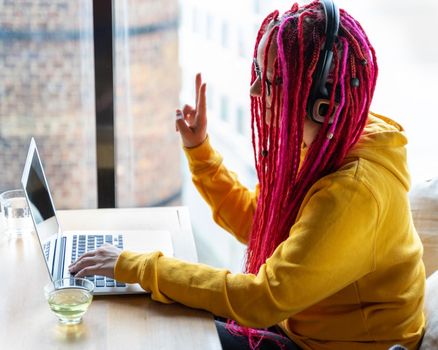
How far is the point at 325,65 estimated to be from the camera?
4.03ft

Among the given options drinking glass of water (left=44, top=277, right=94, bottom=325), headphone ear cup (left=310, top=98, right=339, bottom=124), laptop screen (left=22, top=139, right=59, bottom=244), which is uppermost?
headphone ear cup (left=310, top=98, right=339, bottom=124)

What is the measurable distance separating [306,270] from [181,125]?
0.58 metres

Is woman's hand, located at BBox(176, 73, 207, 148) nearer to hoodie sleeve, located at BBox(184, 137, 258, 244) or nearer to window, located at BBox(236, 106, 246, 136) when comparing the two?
hoodie sleeve, located at BBox(184, 137, 258, 244)

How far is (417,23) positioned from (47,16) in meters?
0.99

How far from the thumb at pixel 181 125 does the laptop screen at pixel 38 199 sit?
32 centimetres

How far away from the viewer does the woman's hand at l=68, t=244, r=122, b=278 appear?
51.7 inches

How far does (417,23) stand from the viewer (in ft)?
6.25

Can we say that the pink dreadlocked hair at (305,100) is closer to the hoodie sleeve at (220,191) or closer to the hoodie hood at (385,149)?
the hoodie hood at (385,149)

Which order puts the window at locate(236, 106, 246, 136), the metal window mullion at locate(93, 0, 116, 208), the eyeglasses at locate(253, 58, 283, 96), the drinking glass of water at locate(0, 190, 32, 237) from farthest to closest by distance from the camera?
the window at locate(236, 106, 246, 136), the metal window mullion at locate(93, 0, 116, 208), the drinking glass of water at locate(0, 190, 32, 237), the eyeglasses at locate(253, 58, 283, 96)

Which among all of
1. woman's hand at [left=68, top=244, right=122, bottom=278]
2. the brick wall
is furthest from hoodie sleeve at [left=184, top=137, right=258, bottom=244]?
the brick wall

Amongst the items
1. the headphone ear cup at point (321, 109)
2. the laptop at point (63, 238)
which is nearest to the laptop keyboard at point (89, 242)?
the laptop at point (63, 238)

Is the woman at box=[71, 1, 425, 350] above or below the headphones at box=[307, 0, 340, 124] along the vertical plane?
below

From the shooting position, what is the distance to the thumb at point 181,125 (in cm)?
165

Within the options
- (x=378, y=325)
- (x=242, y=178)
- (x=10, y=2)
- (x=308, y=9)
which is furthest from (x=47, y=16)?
(x=378, y=325)
